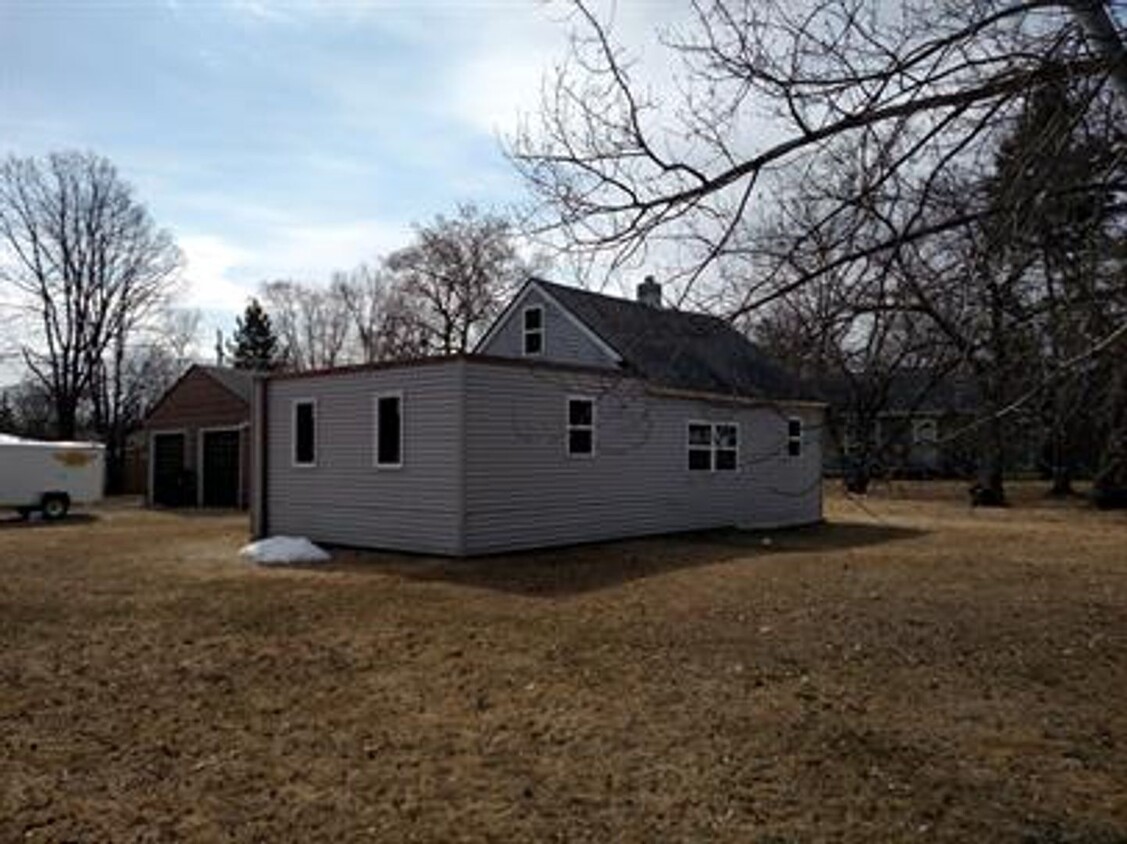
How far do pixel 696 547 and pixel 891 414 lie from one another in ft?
43.4

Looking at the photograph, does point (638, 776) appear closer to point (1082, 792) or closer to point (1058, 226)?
point (1082, 792)

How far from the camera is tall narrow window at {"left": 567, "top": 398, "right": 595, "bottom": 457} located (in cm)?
1727

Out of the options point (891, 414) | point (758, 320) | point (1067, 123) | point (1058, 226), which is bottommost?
point (891, 414)

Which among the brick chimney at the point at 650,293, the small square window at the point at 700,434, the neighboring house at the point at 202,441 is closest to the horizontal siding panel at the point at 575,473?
the small square window at the point at 700,434

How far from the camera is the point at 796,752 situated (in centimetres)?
592

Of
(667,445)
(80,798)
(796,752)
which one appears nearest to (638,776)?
(796,752)

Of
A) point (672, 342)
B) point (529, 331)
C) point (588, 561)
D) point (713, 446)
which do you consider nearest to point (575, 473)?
point (588, 561)

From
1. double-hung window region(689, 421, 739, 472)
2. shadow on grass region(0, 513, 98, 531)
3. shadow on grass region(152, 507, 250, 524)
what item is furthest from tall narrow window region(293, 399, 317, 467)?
shadow on grass region(0, 513, 98, 531)

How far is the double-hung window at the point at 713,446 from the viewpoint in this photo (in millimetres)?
20828

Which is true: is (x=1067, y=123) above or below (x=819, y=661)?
above

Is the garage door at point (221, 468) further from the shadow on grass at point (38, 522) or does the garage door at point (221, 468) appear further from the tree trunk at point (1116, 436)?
the tree trunk at point (1116, 436)

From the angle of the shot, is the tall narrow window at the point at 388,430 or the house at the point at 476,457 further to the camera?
the tall narrow window at the point at 388,430

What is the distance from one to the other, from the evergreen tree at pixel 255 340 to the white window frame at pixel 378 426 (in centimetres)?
4228

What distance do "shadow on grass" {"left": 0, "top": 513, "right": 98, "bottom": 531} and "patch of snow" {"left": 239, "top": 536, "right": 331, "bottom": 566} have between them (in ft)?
32.6
